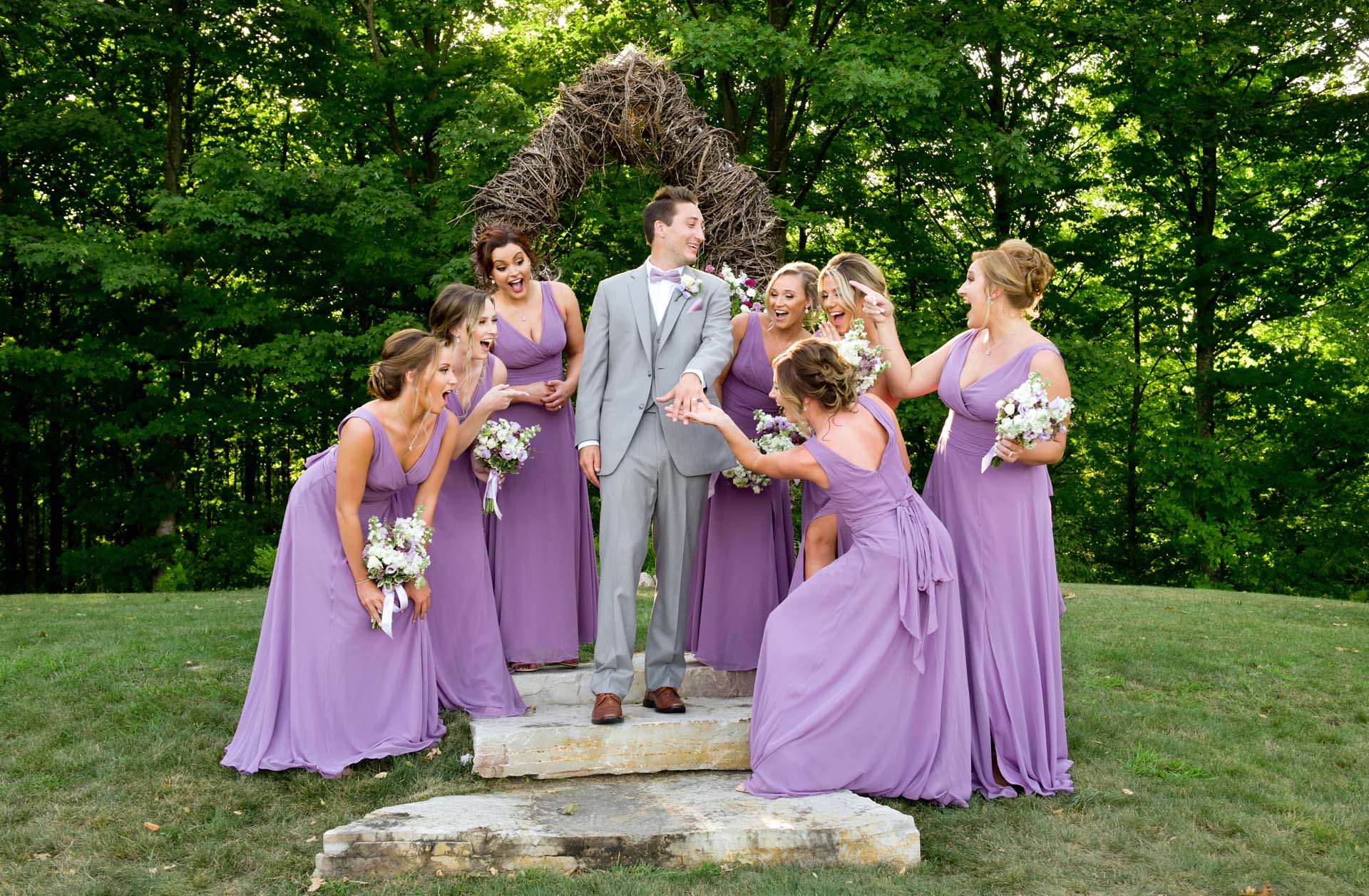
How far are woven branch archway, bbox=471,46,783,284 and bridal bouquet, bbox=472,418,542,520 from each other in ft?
5.05

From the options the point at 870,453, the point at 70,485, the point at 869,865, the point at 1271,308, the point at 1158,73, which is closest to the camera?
the point at 869,865

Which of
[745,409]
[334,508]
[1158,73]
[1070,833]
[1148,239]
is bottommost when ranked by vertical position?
[1070,833]

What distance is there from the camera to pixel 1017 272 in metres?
5.26

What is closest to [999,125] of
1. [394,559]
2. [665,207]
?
[665,207]

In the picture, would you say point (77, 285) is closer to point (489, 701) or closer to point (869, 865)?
point (489, 701)

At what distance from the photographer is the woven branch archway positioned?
6.75m

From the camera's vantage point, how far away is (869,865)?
430cm

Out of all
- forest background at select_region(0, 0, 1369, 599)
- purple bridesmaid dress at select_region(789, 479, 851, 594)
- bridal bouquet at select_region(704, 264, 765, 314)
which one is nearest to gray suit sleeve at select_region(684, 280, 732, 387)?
bridal bouquet at select_region(704, 264, 765, 314)

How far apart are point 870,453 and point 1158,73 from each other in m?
14.5

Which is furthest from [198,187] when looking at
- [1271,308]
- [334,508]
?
[1271,308]

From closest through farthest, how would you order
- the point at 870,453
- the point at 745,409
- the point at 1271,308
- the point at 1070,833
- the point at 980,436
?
the point at 1070,833
the point at 870,453
the point at 980,436
the point at 745,409
the point at 1271,308

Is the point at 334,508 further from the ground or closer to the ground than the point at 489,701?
further from the ground

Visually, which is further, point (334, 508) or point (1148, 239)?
point (1148, 239)

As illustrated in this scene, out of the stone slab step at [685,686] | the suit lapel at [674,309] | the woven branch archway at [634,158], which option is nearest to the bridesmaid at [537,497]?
the stone slab step at [685,686]
